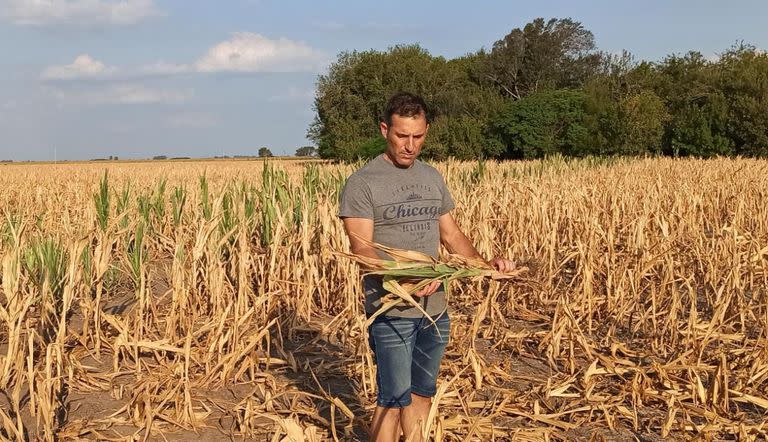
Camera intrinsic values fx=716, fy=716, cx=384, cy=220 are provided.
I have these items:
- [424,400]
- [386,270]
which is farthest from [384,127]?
[424,400]

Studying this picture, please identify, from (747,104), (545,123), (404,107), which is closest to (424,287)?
(404,107)

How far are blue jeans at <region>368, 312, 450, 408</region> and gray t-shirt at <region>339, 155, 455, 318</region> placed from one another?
7 centimetres

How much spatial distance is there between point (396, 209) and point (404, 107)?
409mm

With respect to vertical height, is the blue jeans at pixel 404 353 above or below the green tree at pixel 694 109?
below

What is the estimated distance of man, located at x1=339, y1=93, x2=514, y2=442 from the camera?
2.83 meters

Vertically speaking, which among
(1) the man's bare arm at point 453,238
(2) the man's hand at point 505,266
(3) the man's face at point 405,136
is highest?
(3) the man's face at point 405,136

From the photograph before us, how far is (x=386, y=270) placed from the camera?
8.61 feet

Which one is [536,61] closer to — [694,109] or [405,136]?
[694,109]

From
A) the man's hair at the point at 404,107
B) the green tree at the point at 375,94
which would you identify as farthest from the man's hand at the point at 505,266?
the green tree at the point at 375,94

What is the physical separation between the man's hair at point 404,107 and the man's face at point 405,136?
0.02m

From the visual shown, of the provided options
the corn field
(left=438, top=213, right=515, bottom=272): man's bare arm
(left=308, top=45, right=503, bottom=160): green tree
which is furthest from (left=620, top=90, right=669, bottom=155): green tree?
(left=438, top=213, right=515, bottom=272): man's bare arm

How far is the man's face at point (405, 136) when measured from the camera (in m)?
2.82

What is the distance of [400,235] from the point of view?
115 inches

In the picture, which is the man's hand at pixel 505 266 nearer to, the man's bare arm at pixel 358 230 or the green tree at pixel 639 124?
the man's bare arm at pixel 358 230
